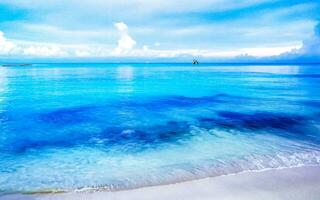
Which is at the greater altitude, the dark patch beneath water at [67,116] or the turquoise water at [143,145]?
the turquoise water at [143,145]

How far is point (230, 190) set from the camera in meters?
6.91

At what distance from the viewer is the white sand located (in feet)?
21.6

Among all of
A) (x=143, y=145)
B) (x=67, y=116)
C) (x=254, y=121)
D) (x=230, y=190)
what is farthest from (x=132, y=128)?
(x=230, y=190)

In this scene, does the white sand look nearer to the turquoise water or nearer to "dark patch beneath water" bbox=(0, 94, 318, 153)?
the turquoise water

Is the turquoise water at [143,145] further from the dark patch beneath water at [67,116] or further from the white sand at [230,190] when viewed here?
the white sand at [230,190]

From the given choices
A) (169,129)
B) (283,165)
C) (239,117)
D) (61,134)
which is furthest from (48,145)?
(239,117)

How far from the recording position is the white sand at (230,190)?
6.59 meters

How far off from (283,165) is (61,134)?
31.1ft

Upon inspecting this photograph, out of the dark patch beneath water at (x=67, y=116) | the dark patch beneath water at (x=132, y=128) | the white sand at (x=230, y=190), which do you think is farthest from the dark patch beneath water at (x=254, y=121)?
the dark patch beneath water at (x=67, y=116)

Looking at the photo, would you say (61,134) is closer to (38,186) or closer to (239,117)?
(38,186)

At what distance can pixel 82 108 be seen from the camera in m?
20.6

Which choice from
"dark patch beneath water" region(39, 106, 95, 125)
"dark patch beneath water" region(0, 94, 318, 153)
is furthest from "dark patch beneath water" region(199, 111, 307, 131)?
"dark patch beneath water" region(39, 106, 95, 125)

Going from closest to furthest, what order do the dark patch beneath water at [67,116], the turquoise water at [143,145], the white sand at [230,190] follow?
the white sand at [230,190] → the turquoise water at [143,145] → the dark patch beneath water at [67,116]

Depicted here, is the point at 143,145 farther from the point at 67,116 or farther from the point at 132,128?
the point at 67,116
